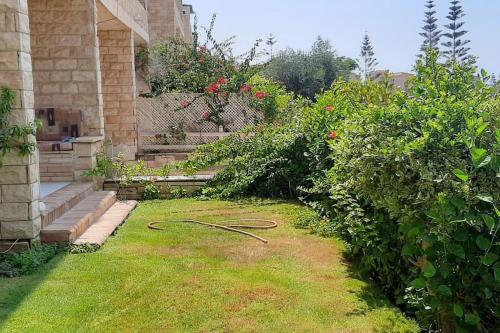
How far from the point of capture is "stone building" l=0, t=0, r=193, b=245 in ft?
16.8

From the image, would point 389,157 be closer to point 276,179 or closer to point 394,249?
point 394,249

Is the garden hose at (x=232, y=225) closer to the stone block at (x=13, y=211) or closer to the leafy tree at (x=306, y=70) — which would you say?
the stone block at (x=13, y=211)

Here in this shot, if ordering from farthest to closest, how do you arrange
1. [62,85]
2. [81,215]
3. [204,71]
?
[204,71], [62,85], [81,215]

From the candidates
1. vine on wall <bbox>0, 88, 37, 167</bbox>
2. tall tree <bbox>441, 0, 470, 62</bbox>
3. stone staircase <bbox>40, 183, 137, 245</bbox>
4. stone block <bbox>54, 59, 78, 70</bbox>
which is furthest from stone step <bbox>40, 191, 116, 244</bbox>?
tall tree <bbox>441, 0, 470, 62</bbox>

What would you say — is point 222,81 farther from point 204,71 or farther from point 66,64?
point 66,64

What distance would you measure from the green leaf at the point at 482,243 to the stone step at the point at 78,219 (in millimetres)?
4058

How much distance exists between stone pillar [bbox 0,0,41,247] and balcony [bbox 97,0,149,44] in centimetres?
439

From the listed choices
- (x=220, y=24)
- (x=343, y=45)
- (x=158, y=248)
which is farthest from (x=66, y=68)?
(x=343, y=45)

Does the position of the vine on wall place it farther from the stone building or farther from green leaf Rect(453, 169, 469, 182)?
green leaf Rect(453, 169, 469, 182)

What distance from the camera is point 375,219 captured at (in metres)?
4.40

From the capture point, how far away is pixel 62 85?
28.9 feet

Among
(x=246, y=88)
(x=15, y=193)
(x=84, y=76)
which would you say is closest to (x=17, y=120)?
(x=15, y=193)

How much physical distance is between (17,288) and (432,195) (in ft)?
10.7

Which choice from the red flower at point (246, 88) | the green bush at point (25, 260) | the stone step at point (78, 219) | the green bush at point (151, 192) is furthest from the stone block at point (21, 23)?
the red flower at point (246, 88)
